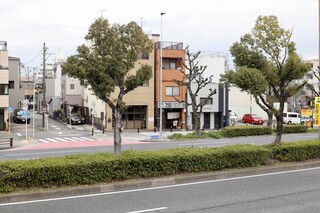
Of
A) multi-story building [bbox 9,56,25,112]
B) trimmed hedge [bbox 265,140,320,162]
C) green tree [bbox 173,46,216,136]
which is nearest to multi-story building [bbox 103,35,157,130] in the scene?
green tree [bbox 173,46,216,136]

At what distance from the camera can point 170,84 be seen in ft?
142

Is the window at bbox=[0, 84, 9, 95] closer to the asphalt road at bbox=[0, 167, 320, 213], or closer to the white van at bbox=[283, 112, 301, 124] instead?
the asphalt road at bbox=[0, 167, 320, 213]

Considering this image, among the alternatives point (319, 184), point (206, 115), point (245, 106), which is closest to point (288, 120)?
point (245, 106)

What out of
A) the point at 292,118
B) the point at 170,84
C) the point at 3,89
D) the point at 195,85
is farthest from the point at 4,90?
the point at 292,118

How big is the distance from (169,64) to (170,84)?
240 cm

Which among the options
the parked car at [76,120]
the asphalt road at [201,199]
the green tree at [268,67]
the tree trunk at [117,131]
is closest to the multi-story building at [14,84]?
the parked car at [76,120]

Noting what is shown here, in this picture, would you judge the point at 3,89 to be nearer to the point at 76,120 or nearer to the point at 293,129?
the point at 76,120

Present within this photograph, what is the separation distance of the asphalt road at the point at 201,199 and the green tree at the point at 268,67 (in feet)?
17.1

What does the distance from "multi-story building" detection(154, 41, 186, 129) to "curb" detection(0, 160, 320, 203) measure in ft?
96.4

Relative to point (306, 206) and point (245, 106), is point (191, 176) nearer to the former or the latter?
point (306, 206)

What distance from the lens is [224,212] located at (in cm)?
822

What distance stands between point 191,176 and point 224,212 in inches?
135

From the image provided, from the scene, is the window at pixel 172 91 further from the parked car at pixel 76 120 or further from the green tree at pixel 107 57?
the green tree at pixel 107 57

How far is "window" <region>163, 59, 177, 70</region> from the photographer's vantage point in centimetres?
4338
